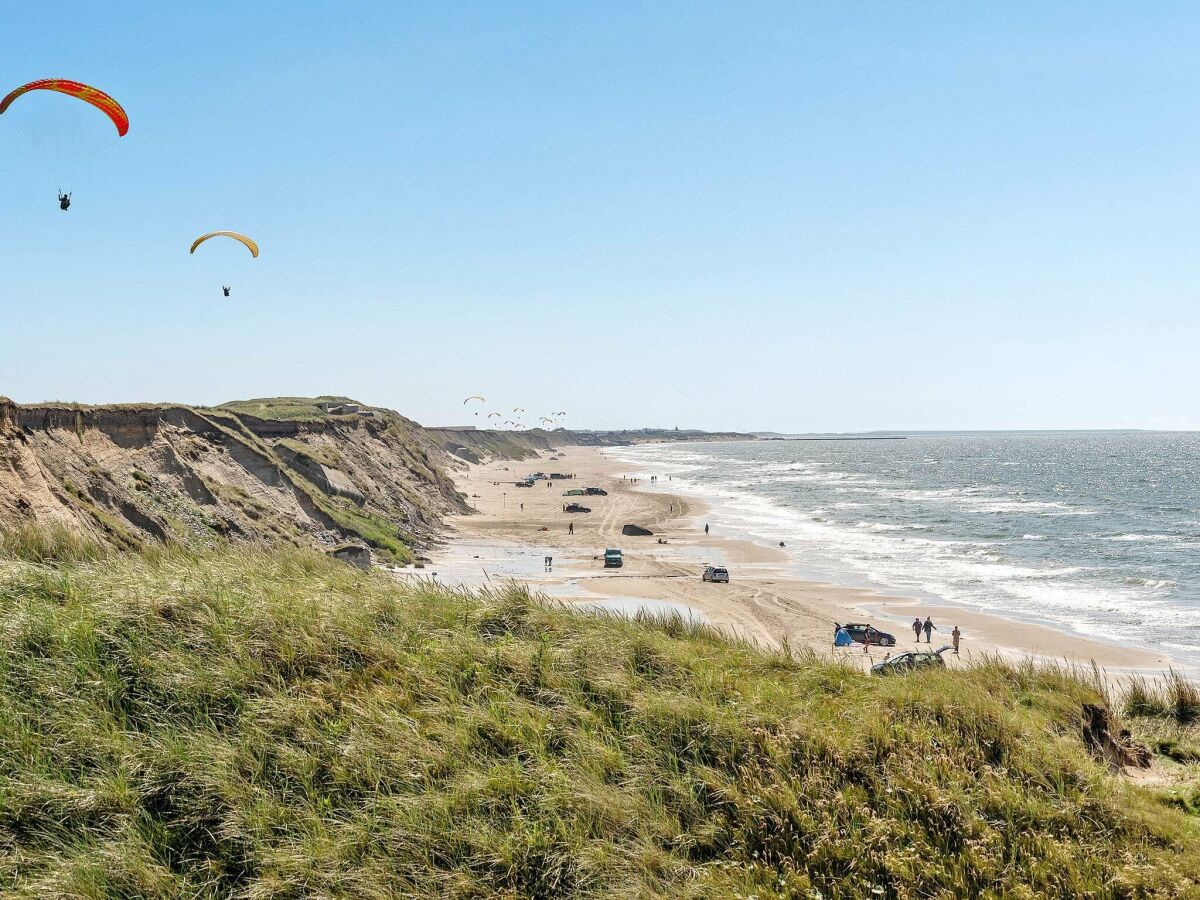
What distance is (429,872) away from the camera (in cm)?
613

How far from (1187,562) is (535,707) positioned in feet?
170

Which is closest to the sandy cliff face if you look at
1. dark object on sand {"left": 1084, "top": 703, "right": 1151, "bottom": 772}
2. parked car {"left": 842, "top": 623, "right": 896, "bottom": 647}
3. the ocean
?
dark object on sand {"left": 1084, "top": 703, "right": 1151, "bottom": 772}

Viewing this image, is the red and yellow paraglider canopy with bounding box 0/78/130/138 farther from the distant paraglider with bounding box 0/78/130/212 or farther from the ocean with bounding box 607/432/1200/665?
the ocean with bounding box 607/432/1200/665

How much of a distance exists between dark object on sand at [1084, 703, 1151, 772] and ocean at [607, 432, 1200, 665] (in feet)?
72.5

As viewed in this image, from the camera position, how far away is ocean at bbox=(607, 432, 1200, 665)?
36094mm

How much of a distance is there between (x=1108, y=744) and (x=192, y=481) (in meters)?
34.9

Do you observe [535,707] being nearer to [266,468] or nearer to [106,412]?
[106,412]

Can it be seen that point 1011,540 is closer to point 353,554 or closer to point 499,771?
point 353,554

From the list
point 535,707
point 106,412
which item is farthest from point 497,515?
point 535,707

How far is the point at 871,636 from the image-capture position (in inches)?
1137

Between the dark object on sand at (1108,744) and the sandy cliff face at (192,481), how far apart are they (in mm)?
13481

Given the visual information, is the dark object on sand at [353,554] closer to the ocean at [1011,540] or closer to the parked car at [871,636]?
the parked car at [871,636]

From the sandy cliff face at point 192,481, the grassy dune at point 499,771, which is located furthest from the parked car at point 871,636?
the sandy cliff face at point 192,481

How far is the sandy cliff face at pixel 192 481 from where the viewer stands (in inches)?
914
